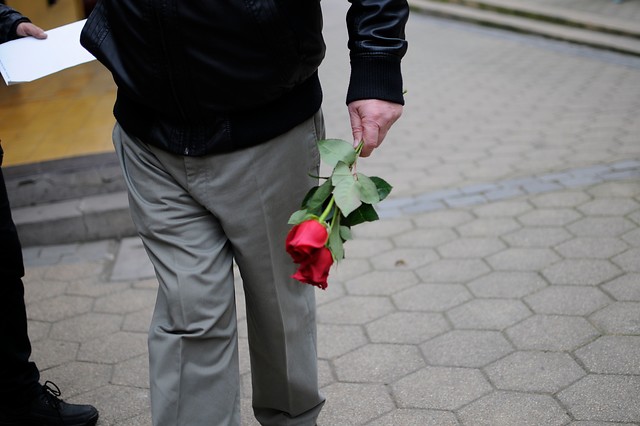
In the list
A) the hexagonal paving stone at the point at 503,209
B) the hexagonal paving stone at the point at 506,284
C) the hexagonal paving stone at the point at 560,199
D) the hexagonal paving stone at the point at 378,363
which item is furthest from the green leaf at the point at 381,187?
the hexagonal paving stone at the point at 560,199

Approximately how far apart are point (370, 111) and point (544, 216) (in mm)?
2463

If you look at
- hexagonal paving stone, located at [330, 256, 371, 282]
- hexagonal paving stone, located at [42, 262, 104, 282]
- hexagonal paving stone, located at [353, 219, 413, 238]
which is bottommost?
hexagonal paving stone, located at [353, 219, 413, 238]

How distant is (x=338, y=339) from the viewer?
3.04 meters

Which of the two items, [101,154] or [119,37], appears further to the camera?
[101,154]

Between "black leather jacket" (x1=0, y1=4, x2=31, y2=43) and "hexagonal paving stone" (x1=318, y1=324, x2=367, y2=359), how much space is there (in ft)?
5.14

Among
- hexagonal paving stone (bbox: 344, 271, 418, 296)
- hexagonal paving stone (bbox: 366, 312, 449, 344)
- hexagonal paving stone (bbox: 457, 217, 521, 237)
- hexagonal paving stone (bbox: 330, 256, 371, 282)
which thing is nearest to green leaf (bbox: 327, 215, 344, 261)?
hexagonal paving stone (bbox: 366, 312, 449, 344)

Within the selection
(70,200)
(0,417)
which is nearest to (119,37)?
(0,417)

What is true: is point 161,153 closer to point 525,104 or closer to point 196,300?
point 196,300

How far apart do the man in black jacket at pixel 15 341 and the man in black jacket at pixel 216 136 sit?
54cm

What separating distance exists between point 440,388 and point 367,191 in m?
1.10

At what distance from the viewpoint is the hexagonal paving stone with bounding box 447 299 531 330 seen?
3039 millimetres

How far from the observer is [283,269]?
1999 mm

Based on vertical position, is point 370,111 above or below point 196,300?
above

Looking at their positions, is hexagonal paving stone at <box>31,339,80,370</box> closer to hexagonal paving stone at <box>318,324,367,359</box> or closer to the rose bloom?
hexagonal paving stone at <box>318,324,367,359</box>
